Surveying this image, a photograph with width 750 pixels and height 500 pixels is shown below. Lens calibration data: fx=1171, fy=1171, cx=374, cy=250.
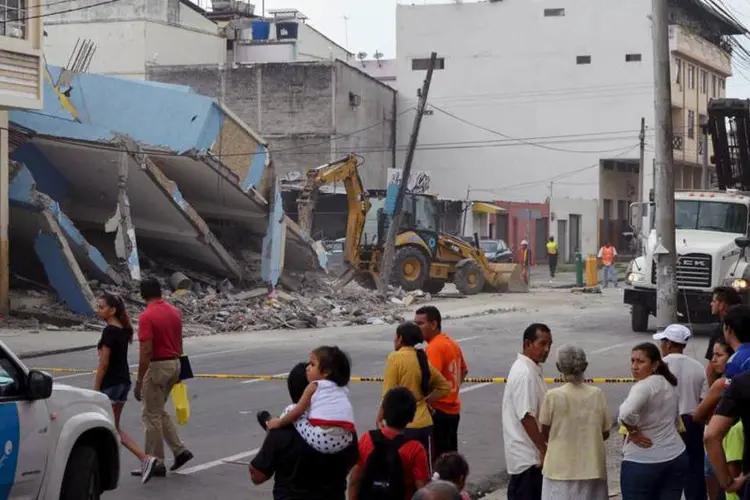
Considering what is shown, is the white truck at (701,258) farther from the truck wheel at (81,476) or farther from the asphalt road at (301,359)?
the truck wheel at (81,476)

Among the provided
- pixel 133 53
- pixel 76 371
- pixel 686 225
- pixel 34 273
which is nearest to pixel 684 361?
pixel 76 371

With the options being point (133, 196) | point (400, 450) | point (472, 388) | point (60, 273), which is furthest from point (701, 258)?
point (400, 450)

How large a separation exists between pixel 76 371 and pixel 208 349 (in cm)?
414

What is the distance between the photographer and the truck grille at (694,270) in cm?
2322

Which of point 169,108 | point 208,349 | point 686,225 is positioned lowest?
point 208,349

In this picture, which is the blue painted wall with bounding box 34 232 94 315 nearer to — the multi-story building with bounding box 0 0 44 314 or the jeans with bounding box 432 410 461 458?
the multi-story building with bounding box 0 0 44 314

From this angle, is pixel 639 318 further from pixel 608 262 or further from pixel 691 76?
pixel 691 76

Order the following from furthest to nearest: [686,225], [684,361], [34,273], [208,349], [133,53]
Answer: [133,53]
[34,273]
[686,225]
[208,349]
[684,361]

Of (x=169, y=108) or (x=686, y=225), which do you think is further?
(x=169, y=108)

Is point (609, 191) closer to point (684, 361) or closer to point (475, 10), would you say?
point (475, 10)

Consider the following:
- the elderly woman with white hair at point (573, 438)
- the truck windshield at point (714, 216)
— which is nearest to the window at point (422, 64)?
the truck windshield at point (714, 216)

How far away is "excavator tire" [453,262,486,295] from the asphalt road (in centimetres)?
450

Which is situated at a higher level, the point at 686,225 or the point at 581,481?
the point at 686,225

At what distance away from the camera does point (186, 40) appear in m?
60.4
